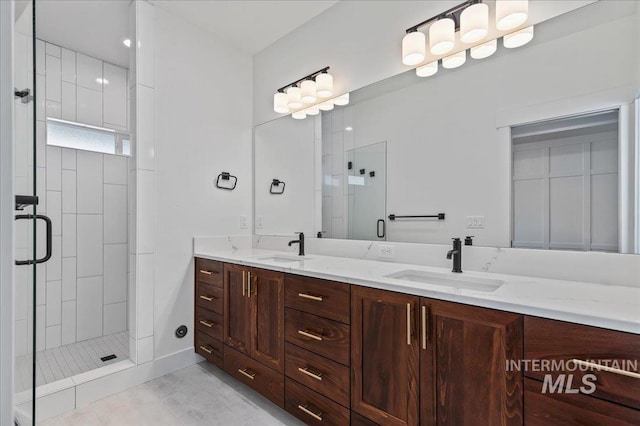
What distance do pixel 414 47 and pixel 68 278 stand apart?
10.7 feet

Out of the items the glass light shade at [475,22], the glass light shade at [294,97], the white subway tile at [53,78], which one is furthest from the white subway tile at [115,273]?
the glass light shade at [475,22]

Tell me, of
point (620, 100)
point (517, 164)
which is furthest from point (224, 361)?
point (620, 100)

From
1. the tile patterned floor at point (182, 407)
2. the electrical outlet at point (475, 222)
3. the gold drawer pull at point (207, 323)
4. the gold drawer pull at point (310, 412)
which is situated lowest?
the tile patterned floor at point (182, 407)

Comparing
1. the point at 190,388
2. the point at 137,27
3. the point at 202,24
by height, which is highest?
the point at 202,24

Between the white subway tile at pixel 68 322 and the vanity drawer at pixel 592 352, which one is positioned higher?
the vanity drawer at pixel 592 352

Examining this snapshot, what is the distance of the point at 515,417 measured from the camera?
98 centimetres

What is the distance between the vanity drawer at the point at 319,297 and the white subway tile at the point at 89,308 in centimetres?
222

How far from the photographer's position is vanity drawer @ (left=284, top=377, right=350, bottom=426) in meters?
1.44

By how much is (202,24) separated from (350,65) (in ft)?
4.23

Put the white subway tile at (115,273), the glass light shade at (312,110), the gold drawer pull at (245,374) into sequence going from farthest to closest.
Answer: the white subway tile at (115,273)
the glass light shade at (312,110)
the gold drawer pull at (245,374)

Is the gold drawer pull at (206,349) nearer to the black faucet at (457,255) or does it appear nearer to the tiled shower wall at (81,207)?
the tiled shower wall at (81,207)

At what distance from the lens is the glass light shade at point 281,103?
255 cm

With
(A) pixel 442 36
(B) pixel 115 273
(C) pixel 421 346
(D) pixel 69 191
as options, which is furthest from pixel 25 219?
(B) pixel 115 273

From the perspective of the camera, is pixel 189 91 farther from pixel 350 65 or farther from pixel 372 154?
pixel 372 154
